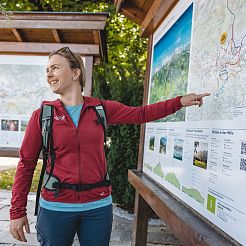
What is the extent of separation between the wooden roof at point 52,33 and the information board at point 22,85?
14cm

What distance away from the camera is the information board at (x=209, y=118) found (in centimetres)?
145

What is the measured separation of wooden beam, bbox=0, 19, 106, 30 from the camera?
4.68m

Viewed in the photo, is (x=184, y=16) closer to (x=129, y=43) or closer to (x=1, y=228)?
(x=1, y=228)

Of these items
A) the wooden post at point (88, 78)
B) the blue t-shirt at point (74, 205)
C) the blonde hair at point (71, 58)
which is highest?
the wooden post at point (88, 78)

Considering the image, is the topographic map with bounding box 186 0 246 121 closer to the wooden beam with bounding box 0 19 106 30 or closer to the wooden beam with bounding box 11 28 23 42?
the wooden beam with bounding box 0 19 106 30

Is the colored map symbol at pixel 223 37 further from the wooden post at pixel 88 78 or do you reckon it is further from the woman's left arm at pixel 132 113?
the wooden post at pixel 88 78

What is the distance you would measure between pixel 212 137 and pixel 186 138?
1.24 ft

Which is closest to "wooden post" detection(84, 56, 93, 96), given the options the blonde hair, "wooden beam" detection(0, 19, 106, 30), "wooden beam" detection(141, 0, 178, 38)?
"wooden beam" detection(0, 19, 106, 30)

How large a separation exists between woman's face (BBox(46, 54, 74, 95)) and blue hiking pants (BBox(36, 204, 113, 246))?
2.39 feet

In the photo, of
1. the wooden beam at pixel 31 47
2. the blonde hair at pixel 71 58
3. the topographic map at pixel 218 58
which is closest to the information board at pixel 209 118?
the topographic map at pixel 218 58

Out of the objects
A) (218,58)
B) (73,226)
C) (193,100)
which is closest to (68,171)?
(73,226)

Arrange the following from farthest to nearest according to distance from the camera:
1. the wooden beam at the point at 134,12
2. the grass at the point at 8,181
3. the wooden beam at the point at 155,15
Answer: the grass at the point at 8,181
the wooden beam at the point at 134,12
the wooden beam at the point at 155,15

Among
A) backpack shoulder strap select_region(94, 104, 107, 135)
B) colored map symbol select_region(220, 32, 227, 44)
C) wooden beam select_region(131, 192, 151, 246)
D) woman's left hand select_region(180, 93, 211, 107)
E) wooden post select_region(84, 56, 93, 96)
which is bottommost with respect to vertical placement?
wooden beam select_region(131, 192, 151, 246)

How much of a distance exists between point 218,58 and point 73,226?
1232 millimetres
